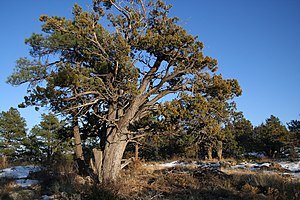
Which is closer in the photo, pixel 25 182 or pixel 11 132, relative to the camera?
pixel 25 182

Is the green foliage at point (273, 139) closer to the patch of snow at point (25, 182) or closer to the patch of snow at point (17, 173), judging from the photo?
the patch of snow at point (17, 173)

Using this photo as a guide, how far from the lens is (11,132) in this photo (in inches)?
1533

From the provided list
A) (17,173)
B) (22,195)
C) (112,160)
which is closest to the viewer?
(22,195)

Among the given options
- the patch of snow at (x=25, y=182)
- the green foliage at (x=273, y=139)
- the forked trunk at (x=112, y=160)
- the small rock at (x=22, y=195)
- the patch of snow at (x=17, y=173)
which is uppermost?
the green foliage at (x=273, y=139)

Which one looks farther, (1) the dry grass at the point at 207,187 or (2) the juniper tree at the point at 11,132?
(2) the juniper tree at the point at 11,132

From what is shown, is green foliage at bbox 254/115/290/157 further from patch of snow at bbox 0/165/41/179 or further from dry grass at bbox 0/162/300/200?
patch of snow at bbox 0/165/41/179

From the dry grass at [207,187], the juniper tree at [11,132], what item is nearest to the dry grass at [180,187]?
the dry grass at [207,187]

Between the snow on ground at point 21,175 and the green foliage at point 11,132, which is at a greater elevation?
the green foliage at point 11,132

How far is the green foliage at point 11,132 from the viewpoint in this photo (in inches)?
1496

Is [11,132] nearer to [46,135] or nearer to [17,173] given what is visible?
[46,135]

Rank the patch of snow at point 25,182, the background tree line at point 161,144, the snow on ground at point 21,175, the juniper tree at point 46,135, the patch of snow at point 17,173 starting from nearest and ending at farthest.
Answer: the patch of snow at point 25,182
the snow on ground at point 21,175
the patch of snow at point 17,173
the background tree line at point 161,144
the juniper tree at point 46,135

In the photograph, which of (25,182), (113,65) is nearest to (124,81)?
(113,65)

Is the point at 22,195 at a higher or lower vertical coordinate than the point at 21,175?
lower

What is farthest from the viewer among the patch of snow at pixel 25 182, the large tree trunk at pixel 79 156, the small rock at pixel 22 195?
the large tree trunk at pixel 79 156
